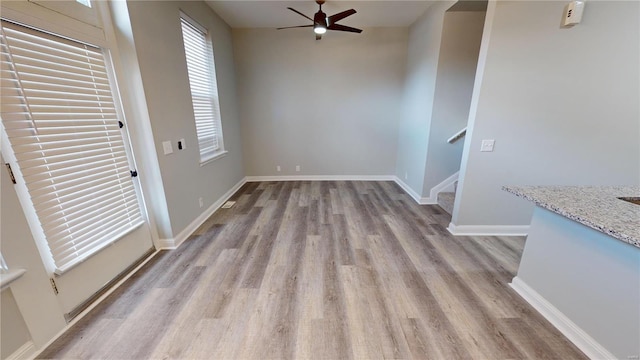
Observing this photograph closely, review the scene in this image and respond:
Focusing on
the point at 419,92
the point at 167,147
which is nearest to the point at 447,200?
the point at 419,92

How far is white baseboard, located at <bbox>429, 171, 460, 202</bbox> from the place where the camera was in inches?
146

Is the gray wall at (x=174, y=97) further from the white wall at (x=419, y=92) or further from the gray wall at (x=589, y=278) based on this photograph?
the gray wall at (x=589, y=278)

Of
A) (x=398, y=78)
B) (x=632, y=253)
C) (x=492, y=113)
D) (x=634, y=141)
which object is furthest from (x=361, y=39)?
(x=632, y=253)

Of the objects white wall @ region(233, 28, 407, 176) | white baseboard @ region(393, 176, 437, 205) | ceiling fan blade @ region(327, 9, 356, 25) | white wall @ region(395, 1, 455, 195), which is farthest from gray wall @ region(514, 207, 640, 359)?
white wall @ region(233, 28, 407, 176)

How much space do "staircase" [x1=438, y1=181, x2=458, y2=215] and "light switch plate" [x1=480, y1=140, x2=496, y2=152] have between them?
100 cm

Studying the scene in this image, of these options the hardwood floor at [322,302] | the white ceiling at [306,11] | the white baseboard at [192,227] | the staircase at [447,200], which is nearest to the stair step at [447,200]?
the staircase at [447,200]

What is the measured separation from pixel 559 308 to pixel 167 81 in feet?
12.8

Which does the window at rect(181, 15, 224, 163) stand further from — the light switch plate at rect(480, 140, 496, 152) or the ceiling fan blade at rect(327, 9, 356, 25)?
the light switch plate at rect(480, 140, 496, 152)

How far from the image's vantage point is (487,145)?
2502 mm

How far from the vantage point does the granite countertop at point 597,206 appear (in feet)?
3.83

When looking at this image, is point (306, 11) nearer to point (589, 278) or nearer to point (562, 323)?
point (589, 278)

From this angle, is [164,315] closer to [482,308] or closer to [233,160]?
[482,308]

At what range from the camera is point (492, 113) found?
2.41m

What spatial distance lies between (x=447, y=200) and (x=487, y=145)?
1.21m
